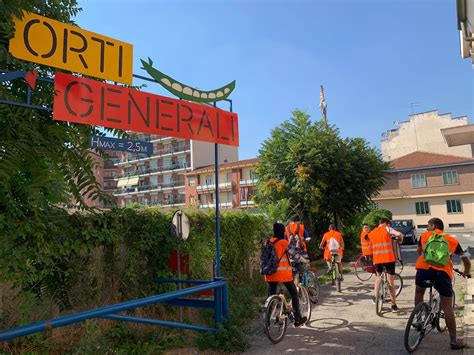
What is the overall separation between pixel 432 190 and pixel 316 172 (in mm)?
35971

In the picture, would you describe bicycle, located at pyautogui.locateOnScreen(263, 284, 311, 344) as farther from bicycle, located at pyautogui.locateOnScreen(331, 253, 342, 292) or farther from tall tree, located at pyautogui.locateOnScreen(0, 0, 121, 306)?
bicycle, located at pyautogui.locateOnScreen(331, 253, 342, 292)

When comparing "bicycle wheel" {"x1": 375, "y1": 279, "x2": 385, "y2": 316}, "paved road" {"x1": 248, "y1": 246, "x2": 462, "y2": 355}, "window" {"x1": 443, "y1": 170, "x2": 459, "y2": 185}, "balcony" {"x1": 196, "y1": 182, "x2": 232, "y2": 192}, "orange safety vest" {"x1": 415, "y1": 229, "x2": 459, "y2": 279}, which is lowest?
"paved road" {"x1": 248, "y1": 246, "x2": 462, "y2": 355}

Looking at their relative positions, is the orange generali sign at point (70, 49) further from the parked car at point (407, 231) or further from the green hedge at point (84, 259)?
the parked car at point (407, 231)

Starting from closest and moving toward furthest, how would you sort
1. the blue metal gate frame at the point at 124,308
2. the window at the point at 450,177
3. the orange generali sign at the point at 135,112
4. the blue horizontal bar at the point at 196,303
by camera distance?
the blue metal gate frame at the point at 124,308, the orange generali sign at the point at 135,112, the blue horizontal bar at the point at 196,303, the window at the point at 450,177

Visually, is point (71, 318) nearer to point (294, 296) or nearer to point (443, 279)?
point (294, 296)

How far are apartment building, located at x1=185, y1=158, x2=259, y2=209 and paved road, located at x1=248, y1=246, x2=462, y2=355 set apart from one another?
47.8 meters

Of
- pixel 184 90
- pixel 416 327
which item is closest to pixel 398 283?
pixel 416 327

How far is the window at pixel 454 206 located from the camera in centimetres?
4688

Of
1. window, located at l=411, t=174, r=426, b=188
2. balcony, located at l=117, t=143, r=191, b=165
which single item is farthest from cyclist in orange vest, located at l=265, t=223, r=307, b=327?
balcony, located at l=117, t=143, r=191, b=165

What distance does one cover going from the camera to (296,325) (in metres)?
6.80

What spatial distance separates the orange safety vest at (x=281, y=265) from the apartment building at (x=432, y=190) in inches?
1732

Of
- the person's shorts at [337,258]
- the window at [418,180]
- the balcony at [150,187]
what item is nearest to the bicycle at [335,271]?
the person's shorts at [337,258]

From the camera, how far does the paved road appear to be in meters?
5.98

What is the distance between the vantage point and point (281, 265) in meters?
6.76
